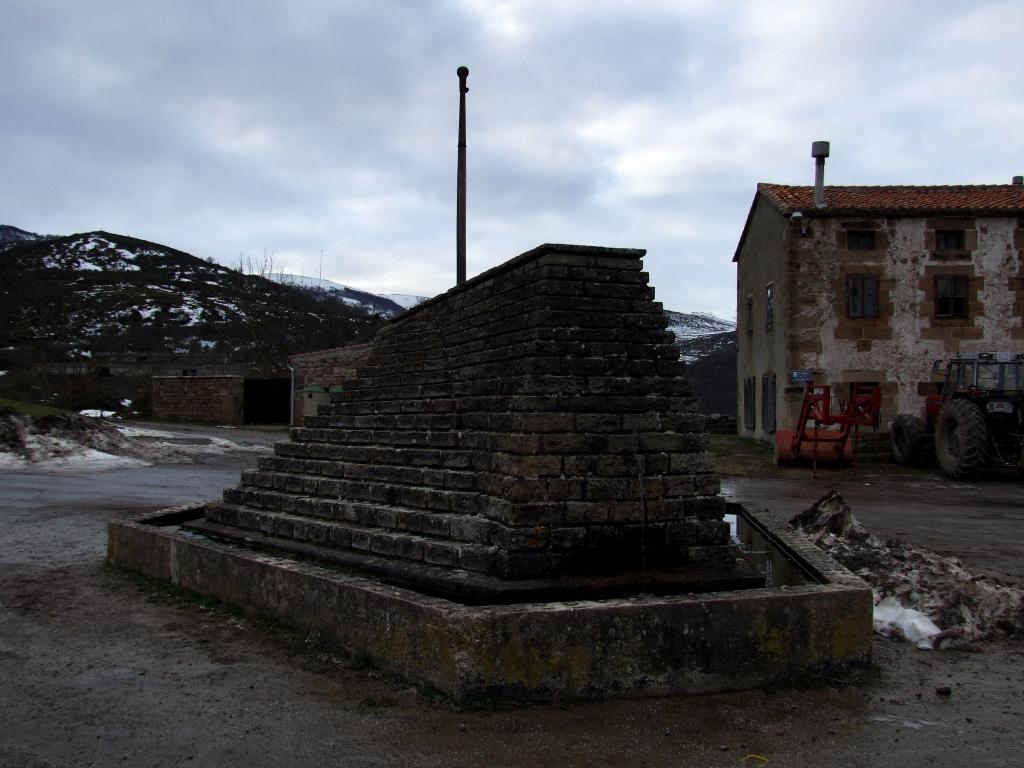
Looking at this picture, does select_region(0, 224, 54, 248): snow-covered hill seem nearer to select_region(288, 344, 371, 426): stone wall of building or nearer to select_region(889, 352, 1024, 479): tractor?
select_region(288, 344, 371, 426): stone wall of building

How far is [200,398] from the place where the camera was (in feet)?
94.4

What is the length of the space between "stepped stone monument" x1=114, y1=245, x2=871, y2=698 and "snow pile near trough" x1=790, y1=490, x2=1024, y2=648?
56cm

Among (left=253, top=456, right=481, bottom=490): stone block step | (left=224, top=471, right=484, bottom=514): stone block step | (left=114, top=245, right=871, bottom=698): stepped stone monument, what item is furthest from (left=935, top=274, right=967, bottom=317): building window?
(left=224, top=471, right=484, bottom=514): stone block step

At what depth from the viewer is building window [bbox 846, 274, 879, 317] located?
19.2m

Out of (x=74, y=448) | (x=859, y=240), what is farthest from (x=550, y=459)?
(x=859, y=240)

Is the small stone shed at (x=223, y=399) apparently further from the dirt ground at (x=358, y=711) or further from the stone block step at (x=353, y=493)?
the dirt ground at (x=358, y=711)

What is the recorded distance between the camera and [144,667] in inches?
186

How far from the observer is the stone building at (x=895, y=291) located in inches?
754

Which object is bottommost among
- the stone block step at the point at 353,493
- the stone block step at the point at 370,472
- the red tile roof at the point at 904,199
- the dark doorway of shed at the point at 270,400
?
the stone block step at the point at 353,493

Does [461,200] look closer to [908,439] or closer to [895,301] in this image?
[908,439]

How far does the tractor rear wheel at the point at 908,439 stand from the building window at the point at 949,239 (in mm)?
4701

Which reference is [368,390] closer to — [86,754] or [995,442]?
[86,754]

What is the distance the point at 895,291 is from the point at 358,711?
1840 cm

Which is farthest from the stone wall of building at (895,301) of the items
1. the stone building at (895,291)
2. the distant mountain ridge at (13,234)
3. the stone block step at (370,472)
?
the distant mountain ridge at (13,234)
